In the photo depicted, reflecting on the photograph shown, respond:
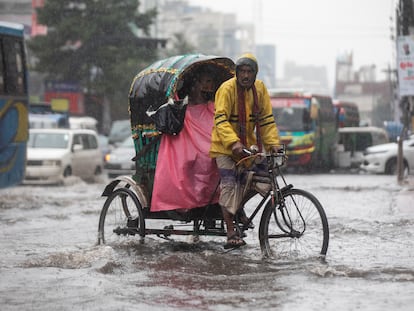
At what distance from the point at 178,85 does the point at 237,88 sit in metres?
1.16

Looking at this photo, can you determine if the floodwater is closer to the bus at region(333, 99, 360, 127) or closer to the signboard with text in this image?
the signboard with text

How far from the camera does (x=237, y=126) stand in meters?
8.71

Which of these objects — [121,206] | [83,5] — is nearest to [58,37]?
[83,5]

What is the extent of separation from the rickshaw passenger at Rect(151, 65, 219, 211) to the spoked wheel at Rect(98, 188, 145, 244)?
38cm

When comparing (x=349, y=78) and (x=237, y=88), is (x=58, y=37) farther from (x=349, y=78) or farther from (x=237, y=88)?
(x=349, y=78)

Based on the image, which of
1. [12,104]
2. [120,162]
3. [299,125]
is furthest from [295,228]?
[299,125]

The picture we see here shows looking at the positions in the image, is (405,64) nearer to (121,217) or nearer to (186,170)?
(121,217)

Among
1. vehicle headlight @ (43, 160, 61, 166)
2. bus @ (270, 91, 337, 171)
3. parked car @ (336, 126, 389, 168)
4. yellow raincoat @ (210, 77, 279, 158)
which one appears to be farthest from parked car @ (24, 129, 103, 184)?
yellow raincoat @ (210, 77, 279, 158)

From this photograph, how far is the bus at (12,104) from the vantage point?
1745cm

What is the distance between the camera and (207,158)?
909 cm

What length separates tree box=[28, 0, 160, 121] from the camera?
164 ft

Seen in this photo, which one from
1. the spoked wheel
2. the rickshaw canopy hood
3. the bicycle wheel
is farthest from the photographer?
the spoked wheel

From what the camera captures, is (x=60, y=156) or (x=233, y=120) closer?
(x=233, y=120)

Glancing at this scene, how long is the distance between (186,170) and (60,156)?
1614 cm
